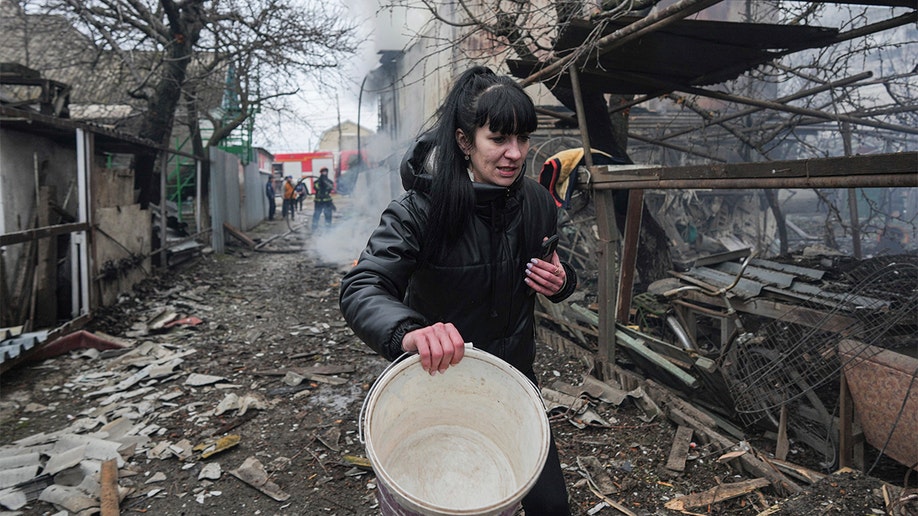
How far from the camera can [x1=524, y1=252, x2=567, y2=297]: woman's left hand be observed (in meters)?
1.82

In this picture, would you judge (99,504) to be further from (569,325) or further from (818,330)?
(818,330)

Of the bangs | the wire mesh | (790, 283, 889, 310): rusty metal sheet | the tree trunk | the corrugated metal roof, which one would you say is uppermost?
the tree trunk

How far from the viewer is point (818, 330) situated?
405 cm

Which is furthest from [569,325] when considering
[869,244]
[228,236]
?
[869,244]

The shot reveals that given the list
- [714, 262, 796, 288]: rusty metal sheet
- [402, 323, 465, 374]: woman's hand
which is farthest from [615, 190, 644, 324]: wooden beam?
[402, 323, 465, 374]: woman's hand

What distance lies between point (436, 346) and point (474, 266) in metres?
0.54

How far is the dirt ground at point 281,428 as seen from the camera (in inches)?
128

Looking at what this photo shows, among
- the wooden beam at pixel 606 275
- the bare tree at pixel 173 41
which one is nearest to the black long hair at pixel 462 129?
the wooden beam at pixel 606 275

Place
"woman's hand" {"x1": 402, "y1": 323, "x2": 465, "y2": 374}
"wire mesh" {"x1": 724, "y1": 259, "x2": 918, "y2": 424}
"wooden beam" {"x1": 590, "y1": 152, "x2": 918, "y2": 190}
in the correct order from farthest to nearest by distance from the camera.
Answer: "wire mesh" {"x1": 724, "y1": 259, "x2": 918, "y2": 424} < "wooden beam" {"x1": 590, "y1": 152, "x2": 918, "y2": 190} < "woman's hand" {"x1": 402, "y1": 323, "x2": 465, "y2": 374}

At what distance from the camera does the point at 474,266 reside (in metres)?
1.84

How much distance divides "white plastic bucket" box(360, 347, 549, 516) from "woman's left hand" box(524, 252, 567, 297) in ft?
1.39

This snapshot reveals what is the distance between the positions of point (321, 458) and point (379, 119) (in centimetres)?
3013

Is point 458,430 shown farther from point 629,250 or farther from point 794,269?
point 794,269

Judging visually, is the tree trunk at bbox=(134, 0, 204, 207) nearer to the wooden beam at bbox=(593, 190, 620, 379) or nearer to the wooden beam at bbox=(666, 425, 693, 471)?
the wooden beam at bbox=(593, 190, 620, 379)
